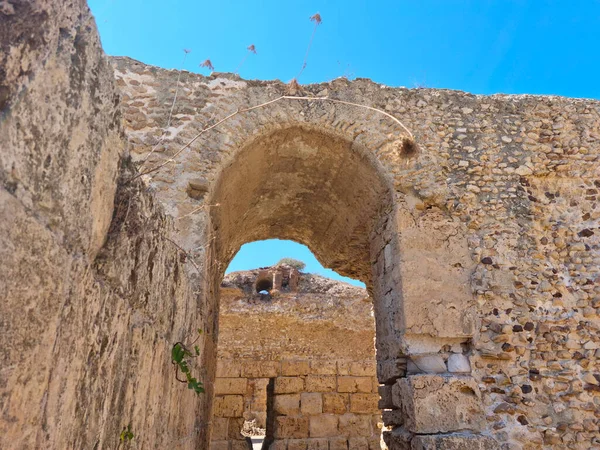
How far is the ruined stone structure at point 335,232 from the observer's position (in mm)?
1330

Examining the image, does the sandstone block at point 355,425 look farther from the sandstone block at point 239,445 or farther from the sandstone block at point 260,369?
the sandstone block at point 239,445

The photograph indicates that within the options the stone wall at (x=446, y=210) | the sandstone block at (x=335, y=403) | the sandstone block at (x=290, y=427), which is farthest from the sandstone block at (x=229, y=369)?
the stone wall at (x=446, y=210)

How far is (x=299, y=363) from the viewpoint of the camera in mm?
9109

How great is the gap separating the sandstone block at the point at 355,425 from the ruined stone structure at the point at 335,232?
11.1 feet

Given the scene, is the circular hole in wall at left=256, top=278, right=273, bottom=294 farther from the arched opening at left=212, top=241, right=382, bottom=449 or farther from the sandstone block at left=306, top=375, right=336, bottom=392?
the sandstone block at left=306, top=375, right=336, bottom=392

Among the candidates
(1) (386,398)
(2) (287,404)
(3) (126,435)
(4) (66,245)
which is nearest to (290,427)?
(2) (287,404)

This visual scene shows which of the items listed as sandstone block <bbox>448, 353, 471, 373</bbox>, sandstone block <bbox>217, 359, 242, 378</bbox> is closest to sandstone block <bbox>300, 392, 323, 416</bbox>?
sandstone block <bbox>217, 359, 242, 378</bbox>

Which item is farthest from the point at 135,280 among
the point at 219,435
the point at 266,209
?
the point at 219,435

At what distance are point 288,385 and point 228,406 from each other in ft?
3.67

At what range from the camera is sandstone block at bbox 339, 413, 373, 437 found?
8492 millimetres

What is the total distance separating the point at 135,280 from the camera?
1850mm

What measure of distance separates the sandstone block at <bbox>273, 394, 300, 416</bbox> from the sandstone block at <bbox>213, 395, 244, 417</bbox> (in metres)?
0.61

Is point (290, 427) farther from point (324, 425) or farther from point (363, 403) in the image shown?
point (363, 403)

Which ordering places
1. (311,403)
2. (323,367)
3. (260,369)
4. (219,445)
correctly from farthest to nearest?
(323,367) → (260,369) → (311,403) → (219,445)
